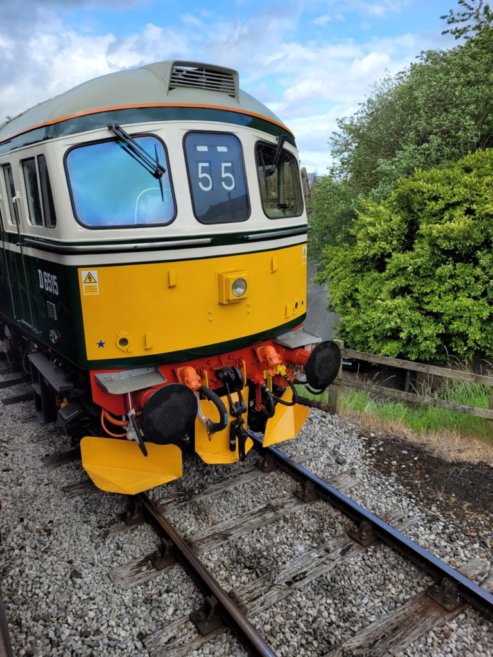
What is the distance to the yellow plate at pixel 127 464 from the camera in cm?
418

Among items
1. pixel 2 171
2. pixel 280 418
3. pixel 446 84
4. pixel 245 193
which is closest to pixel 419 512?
pixel 280 418

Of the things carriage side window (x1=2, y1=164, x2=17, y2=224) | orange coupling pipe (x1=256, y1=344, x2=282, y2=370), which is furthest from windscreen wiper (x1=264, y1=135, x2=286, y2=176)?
carriage side window (x1=2, y1=164, x2=17, y2=224)

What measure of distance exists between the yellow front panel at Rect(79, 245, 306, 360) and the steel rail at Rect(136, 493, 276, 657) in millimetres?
1452

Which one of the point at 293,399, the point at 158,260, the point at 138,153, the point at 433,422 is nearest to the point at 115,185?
the point at 138,153

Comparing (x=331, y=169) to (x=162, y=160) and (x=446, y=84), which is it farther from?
(x=162, y=160)

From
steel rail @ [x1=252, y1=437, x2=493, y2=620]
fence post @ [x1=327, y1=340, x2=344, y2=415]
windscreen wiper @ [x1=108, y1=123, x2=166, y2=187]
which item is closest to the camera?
steel rail @ [x1=252, y1=437, x2=493, y2=620]

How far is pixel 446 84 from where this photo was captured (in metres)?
11.5

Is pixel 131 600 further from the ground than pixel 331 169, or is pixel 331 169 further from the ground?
pixel 331 169

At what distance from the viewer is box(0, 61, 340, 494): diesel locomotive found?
12.3 ft

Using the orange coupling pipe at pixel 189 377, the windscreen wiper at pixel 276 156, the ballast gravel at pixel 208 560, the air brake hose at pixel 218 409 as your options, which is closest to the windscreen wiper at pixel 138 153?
the windscreen wiper at pixel 276 156

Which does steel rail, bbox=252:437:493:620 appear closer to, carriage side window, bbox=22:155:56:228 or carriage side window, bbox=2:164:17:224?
carriage side window, bbox=22:155:56:228

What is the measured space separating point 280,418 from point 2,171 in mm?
3696

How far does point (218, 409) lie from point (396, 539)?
5.62 feet

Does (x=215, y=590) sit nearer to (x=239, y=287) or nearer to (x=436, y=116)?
(x=239, y=287)
